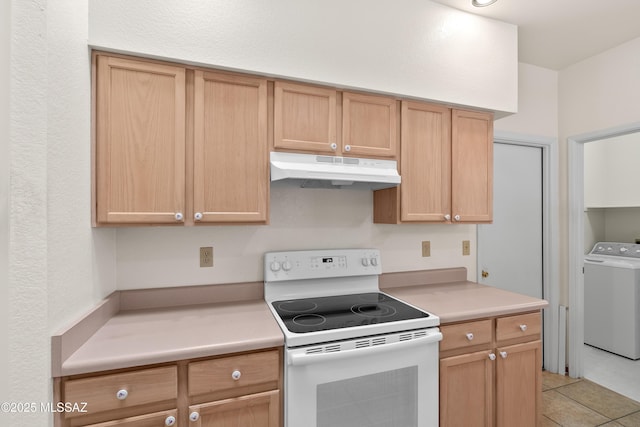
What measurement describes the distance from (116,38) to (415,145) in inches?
61.6

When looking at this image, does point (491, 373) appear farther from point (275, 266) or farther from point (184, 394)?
point (184, 394)

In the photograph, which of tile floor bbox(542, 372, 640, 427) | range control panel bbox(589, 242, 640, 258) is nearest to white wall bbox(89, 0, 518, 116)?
tile floor bbox(542, 372, 640, 427)

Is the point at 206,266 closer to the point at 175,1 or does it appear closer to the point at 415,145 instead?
the point at 175,1

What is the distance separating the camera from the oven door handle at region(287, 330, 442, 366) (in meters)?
1.22

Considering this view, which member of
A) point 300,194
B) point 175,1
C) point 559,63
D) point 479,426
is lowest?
point 479,426

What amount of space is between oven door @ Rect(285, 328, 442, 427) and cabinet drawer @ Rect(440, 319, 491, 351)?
0.09m

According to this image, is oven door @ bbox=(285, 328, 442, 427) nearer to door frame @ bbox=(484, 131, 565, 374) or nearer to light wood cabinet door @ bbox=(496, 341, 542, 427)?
light wood cabinet door @ bbox=(496, 341, 542, 427)

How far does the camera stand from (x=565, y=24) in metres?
2.08

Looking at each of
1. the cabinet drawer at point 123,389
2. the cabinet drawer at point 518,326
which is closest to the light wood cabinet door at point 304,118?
the cabinet drawer at point 123,389

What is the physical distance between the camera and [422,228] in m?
2.18

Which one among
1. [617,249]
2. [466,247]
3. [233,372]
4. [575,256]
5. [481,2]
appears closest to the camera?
[233,372]

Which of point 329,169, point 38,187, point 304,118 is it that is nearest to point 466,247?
point 329,169

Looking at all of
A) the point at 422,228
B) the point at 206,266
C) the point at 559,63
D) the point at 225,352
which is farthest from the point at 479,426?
the point at 559,63

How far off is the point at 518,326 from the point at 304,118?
1.64 metres
